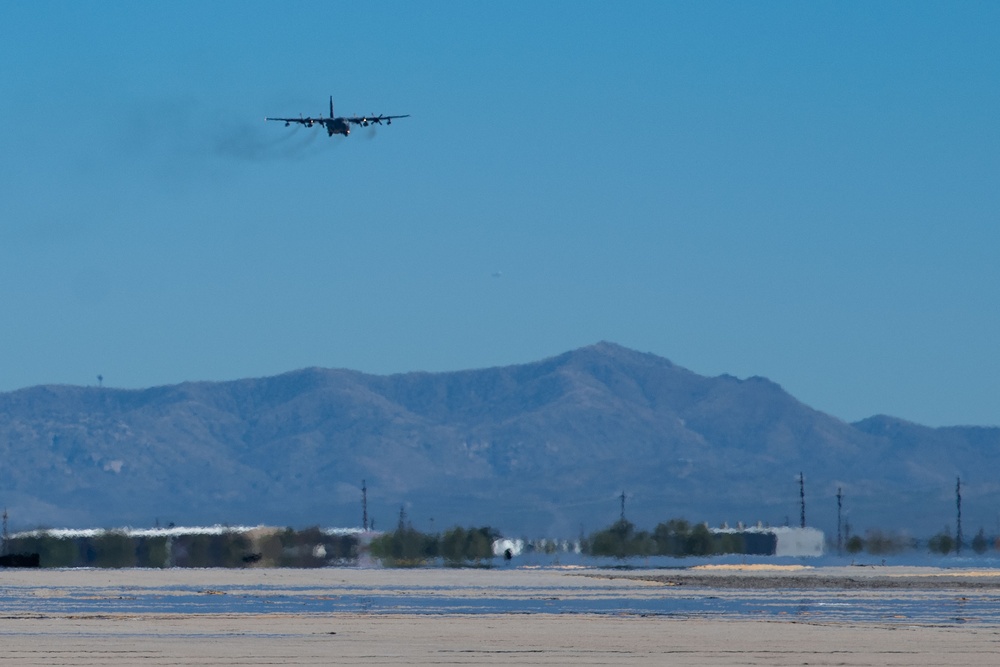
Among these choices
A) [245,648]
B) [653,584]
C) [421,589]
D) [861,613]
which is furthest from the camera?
[653,584]

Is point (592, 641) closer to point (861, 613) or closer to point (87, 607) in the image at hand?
point (861, 613)

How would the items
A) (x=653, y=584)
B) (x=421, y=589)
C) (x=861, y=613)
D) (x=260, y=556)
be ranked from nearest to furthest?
(x=861, y=613) → (x=421, y=589) → (x=653, y=584) → (x=260, y=556)

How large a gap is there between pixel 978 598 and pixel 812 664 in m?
39.6

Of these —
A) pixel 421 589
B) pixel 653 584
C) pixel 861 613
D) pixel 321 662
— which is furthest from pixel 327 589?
pixel 321 662

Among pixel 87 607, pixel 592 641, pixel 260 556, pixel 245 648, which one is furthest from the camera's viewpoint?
pixel 260 556

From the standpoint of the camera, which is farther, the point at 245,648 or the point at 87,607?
the point at 87,607

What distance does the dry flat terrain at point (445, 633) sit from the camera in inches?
1774

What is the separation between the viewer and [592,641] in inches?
2000

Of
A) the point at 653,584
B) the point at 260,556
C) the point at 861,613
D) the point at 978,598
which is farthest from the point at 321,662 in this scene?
the point at 260,556

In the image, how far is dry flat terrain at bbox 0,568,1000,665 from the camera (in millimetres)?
45062

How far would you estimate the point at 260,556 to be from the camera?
188 metres

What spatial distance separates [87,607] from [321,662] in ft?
98.0

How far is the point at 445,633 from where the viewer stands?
54281 mm

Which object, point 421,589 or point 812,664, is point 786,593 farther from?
point 812,664
